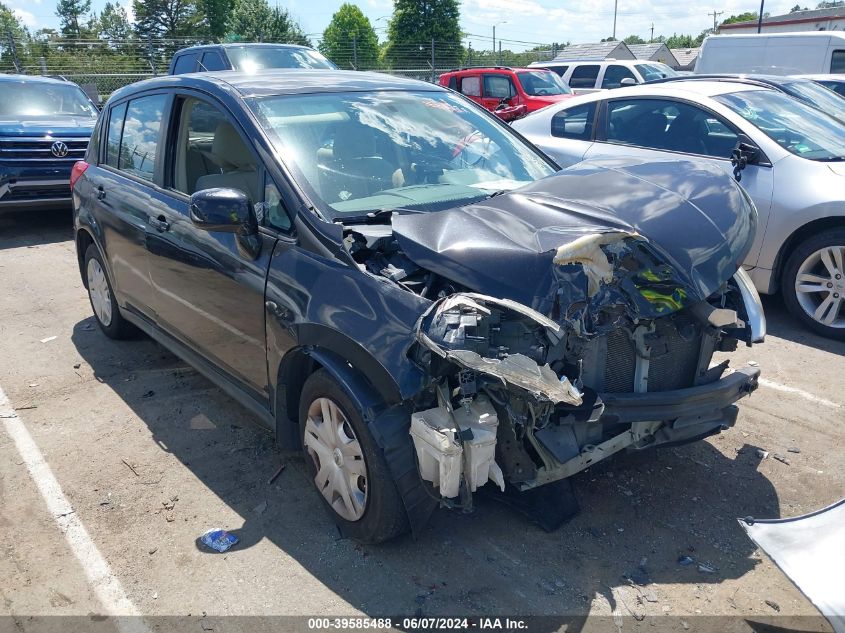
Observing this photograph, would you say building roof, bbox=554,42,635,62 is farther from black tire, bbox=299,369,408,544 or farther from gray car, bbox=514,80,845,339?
black tire, bbox=299,369,408,544

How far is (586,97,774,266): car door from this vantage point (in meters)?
5.66

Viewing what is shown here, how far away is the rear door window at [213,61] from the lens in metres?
11.3

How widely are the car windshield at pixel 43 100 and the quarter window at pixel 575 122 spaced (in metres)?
7.46

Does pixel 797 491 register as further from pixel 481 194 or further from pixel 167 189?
pixel 167 189

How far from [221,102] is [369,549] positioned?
2373 millimetres

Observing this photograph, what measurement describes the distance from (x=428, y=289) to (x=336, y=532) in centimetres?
127

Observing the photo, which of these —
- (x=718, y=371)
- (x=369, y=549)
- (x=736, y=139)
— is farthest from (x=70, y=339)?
(x=736, y=139)

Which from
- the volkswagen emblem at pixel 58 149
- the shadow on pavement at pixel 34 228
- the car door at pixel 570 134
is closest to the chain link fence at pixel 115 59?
the shadow on pavement at pixel 34 228

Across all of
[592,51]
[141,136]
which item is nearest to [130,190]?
[141,136]

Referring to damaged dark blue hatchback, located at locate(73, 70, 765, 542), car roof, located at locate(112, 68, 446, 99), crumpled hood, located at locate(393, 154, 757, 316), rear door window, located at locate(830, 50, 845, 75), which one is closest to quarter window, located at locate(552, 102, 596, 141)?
car roof, located at locate(112, 68, 446, 99)

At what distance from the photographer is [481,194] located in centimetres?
363

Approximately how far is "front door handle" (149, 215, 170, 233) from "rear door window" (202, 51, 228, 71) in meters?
7.79

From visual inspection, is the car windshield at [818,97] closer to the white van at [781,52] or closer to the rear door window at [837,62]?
the white van at [781,52]

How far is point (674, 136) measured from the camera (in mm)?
6266
